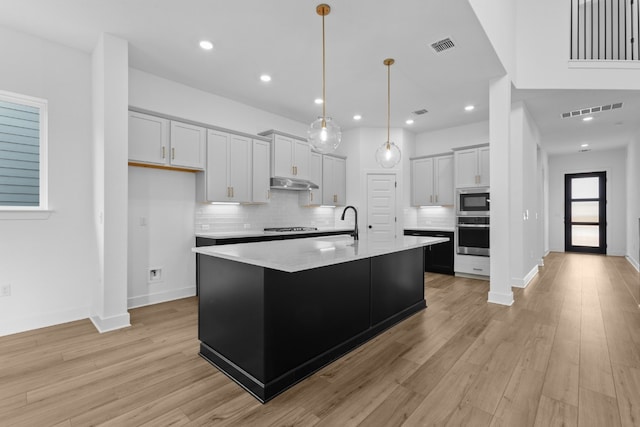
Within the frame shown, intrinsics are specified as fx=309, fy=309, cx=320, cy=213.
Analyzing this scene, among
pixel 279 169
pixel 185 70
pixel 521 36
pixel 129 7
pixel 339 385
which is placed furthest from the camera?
pixel 279 169

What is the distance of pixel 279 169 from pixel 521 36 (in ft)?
14.3

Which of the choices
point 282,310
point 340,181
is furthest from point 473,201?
point 282,310

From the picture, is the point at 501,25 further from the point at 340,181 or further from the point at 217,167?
the point at 217,167

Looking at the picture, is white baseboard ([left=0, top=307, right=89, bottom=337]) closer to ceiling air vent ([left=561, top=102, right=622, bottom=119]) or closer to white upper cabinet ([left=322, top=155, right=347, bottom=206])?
white upper cabinet ([left=322, top=155, right=347, bottom=206])

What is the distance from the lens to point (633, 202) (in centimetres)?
696

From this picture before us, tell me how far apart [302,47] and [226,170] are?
2.08m

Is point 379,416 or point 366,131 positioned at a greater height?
point 366,131

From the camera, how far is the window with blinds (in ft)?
10.6

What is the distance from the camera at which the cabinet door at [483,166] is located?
567cm

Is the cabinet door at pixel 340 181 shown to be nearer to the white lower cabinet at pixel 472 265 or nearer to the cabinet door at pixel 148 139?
the white lower cabinet at pixel 472 265

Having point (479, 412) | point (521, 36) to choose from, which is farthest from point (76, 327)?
point (521, 36)

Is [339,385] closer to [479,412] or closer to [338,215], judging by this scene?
[479,412]

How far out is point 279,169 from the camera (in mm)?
5398

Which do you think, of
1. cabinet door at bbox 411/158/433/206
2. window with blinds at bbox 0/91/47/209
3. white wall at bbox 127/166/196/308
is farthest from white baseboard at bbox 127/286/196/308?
cabinet door at bbox 411/158/433/206
